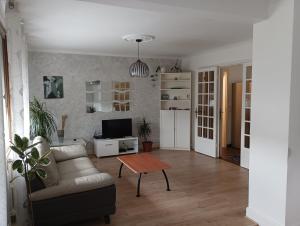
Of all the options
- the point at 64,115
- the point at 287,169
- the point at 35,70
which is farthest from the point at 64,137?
the point at 287,169

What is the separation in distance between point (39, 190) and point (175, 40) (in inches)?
131

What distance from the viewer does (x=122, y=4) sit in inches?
80.4

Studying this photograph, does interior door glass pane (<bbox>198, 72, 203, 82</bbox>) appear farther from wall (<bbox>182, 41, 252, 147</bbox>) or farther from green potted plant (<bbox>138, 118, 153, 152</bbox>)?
green potted plant (<bbox>138, 118, 153, 152</bbox>)

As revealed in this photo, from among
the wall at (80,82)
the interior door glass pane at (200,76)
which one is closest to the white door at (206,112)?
the interior door glass pane at (200,76)

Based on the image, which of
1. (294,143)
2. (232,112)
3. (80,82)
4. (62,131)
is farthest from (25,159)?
(232,112)

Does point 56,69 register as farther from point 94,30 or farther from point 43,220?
point 43,220

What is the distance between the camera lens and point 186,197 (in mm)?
3561

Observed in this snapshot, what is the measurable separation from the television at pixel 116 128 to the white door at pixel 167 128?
93 centimetres

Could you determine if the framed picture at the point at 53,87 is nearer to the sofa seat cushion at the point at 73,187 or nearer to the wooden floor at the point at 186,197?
the wooden floor at the point at 186,197

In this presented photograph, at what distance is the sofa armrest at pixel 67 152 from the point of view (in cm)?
405

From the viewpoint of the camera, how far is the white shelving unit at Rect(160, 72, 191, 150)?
644cm

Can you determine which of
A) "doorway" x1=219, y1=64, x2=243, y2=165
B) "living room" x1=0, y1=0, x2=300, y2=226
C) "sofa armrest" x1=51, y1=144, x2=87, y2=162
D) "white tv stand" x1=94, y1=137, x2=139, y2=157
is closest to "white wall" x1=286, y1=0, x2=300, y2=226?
"living room" x1=0, y1=0, x2=300, y2=226

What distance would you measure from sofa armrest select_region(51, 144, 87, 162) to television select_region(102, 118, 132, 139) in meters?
1.60

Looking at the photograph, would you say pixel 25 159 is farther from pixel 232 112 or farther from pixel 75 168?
pixel 232 112
